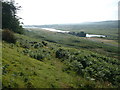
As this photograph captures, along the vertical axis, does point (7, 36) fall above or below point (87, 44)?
above

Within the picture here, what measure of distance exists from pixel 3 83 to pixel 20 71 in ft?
10.6

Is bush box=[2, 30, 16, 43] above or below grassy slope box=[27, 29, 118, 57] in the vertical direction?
above

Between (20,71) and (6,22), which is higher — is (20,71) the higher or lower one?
the lower one

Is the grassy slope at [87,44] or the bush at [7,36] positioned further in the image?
the grassy slope at [87,44]

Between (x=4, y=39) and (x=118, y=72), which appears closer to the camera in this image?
(x=118, y=72)

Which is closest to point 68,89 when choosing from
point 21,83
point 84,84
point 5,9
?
point 84,84

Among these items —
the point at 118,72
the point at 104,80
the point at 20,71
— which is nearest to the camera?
the point at 20,71

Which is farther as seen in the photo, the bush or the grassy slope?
the grassy slope

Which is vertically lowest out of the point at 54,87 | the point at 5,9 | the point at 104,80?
the point at 104,80

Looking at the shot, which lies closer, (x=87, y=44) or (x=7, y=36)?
(x=7, y=36)

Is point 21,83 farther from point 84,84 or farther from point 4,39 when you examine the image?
point 4,39

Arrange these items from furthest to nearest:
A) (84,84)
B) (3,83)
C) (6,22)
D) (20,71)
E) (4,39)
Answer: (6,22) < (4,39) < (84,84) < (20,71) < (3,83)

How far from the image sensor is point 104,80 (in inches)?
701

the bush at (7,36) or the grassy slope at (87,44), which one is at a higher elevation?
the bush at (7,36)
